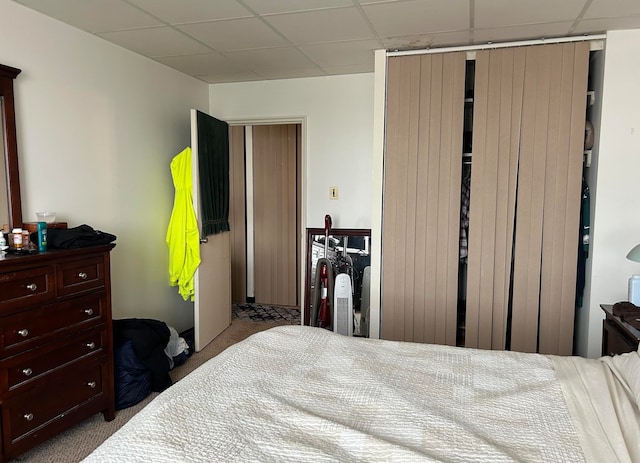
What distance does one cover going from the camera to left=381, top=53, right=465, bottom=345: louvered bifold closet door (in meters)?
3.01

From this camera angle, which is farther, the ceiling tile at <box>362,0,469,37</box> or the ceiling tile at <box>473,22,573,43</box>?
the ceiling tile at <box>473,22,573,43</box>

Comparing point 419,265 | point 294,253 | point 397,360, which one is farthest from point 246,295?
point 397,360

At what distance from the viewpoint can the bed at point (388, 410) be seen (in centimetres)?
117

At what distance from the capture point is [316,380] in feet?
5.23

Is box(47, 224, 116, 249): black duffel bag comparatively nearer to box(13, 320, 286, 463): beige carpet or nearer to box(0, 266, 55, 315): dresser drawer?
box(0, 266, 55, 315): dresser drawer

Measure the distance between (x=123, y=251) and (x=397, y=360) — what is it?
2.20m

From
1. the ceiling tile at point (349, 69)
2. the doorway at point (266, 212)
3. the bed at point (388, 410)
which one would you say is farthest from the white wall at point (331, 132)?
the bed at point (388, 410)

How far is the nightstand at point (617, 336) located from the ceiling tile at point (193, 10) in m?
2.52

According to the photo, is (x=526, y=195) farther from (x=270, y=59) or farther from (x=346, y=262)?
(x=270, y=59)

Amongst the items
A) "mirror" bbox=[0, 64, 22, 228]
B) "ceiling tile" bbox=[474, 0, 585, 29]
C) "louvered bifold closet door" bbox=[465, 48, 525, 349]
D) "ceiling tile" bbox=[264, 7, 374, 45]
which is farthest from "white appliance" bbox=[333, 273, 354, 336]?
"mirror" bbox=[0, 64, 22, 228]

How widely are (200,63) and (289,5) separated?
1356 mm

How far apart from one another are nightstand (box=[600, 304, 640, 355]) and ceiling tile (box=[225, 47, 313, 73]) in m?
2.55

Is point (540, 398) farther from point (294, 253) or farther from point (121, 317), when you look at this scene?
point (294, 253)

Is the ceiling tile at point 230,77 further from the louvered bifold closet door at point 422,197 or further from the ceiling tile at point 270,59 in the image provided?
the louvered bifold closet door at point 422,197
